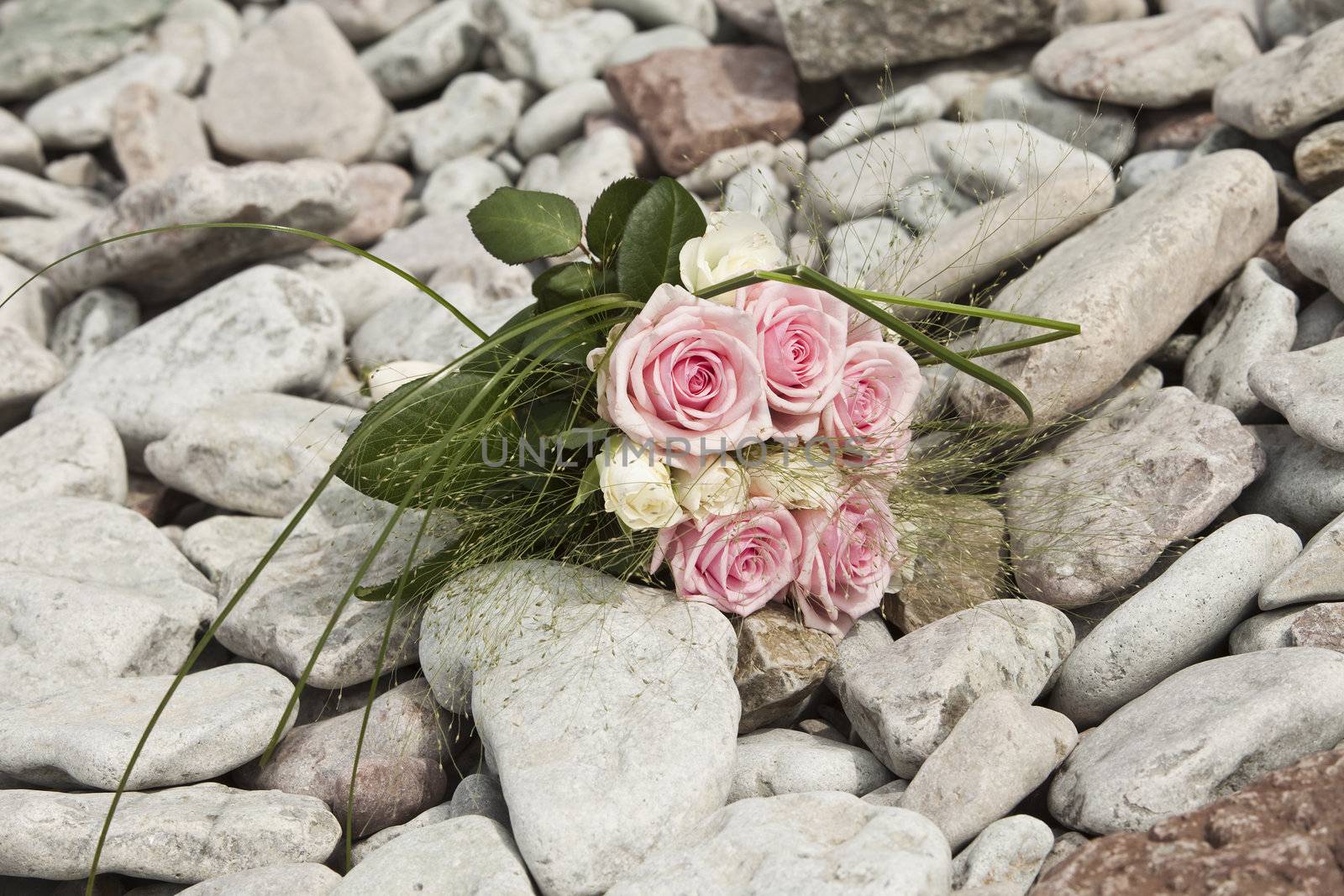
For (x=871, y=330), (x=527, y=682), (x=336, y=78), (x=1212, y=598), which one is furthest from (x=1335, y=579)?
(x=336, y=78)

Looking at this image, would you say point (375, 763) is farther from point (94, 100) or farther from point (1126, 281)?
point (94, 100)

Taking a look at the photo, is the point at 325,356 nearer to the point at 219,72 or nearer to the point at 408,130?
the point at 408,130

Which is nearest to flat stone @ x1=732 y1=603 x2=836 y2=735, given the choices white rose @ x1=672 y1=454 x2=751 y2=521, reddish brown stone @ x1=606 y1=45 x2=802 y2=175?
white rose @ x1=672 y1=454 x2=751 y2=521

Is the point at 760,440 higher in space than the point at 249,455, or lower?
higher

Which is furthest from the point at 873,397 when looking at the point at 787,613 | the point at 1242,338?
the point at 1242,338

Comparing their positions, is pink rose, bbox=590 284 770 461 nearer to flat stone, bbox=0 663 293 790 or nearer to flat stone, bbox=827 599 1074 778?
flat stone, bbox=827 599 1074 778

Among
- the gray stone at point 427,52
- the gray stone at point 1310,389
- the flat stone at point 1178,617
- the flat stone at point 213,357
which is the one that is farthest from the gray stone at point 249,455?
the gray stone at point 427,52

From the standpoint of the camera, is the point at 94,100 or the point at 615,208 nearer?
the point at 615,208
